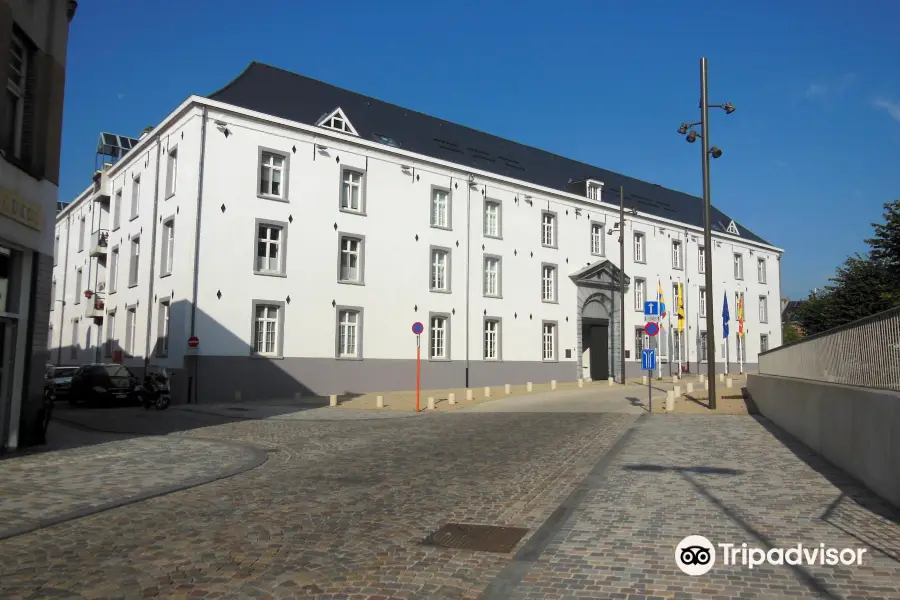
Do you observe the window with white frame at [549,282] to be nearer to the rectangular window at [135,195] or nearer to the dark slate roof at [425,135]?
the dark slate roof at [425,135]

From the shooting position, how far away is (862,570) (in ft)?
16.7

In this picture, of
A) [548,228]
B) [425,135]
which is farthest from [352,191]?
[548,228]

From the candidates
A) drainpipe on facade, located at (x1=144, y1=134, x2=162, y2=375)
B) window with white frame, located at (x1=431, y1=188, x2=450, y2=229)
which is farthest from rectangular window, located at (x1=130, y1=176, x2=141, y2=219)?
window with white frame, located at (x1=431, y1=188, x2=450, y2=229)

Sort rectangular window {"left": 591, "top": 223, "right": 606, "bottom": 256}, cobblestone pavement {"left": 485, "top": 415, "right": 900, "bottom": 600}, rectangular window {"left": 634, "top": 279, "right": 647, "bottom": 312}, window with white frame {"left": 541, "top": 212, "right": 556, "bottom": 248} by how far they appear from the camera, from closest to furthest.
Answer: cobblestone pavement {"left": 485, "top": 415, "right": 900, "bottom": 600}
window with white frame {"left": 541, "top": 212, "right": 556, "bottom": 248}
rectangular window {"left": 591, "top": 223, "right": 606, "bottom": 256}
rectangular window {"left": 634, "top": 279, "right": 647, "bottom": 312}

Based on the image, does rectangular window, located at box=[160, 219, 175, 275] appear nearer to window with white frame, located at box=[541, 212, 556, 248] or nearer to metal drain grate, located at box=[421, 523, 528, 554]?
window with white frame, located at box=[541, 212, 556, 248]

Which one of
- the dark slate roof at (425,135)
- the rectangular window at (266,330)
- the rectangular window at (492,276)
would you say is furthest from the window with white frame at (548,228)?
the rectangular window at (266,330)

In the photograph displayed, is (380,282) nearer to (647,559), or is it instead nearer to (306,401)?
(306,401)

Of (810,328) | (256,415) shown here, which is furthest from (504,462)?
(810,328)

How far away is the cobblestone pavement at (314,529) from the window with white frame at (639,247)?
107ft

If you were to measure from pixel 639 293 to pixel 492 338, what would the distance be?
13170 millimetres

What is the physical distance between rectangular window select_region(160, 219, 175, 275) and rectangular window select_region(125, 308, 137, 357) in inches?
148

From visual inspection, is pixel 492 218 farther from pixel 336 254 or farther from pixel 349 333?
pixel 349 333

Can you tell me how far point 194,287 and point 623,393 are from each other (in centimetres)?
1688

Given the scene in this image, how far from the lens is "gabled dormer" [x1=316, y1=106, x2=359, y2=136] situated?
29.1 meters
